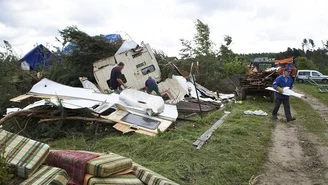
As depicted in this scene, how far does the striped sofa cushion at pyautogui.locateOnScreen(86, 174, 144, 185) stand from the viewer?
128 inches

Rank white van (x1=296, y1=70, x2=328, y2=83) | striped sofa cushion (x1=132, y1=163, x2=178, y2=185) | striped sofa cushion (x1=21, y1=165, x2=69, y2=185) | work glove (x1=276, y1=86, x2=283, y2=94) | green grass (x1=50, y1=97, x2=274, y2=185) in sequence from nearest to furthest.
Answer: striped sofa cushion (x1=21, y1=165, x2=69, y2=185) → striped sofa cushion (x1=132, y1=163, x2=178, y2=185) → green grass (x1=50, y1=97, x2=274, y2=185) → work glove (x1=276, y1=86, x2=283, y2=94) → white van (x1=296, y1=70, x2=328, y2=83)

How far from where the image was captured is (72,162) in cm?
349

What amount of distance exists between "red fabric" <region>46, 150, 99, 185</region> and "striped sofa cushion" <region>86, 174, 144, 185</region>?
16 cm

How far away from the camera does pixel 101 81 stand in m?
12.1

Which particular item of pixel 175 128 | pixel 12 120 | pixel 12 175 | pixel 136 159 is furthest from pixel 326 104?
pixel 12 175

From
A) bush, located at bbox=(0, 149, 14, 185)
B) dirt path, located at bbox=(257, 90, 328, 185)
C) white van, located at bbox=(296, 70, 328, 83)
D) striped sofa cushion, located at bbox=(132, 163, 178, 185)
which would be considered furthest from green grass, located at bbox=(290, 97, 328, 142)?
white van, located at bbox=(296, 70, 328, 83)

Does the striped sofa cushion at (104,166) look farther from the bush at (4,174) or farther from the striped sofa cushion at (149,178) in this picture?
the bush at (4,174)

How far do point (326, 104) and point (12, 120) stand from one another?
38.3 ft

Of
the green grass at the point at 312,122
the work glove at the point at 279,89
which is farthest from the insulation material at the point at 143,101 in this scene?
the green grass at the point at 312,122

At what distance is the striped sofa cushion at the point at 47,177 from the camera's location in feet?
9.56

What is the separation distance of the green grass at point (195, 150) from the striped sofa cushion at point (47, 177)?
162 cm

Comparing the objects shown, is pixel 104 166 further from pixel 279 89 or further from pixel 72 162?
pixel 279 89

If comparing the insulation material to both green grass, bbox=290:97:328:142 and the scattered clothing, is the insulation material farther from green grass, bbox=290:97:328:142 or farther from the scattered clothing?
green grass, bbox=290:97:328:142

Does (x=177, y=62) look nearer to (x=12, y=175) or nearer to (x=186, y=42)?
(x=186, y=42)
